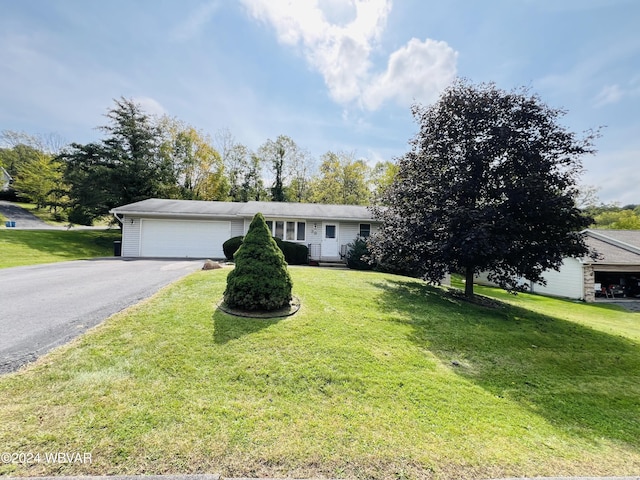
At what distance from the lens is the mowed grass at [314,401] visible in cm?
237

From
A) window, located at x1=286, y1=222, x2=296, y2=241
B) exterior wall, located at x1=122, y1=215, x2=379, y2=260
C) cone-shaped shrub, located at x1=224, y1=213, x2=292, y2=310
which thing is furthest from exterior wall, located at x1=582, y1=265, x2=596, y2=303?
cone-shaped shrub, located at x1=224, y1=213, x2=292, y2=310

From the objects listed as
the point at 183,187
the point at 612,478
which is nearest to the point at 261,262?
the point at 612,478

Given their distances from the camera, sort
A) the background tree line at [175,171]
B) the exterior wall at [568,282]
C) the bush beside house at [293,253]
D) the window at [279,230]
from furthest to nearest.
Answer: the background tree line at [175,171]
the window at [279,230]
the exterior wall at [568,282]
the bush beside house at [293,253]

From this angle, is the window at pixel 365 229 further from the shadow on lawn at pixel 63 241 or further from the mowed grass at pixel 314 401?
the shadow on lawn at pixel 63 241

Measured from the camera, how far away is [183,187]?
29.7 m

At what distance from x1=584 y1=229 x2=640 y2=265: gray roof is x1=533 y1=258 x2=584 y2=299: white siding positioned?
3.44 ft

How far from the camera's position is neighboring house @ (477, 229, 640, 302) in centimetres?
1528

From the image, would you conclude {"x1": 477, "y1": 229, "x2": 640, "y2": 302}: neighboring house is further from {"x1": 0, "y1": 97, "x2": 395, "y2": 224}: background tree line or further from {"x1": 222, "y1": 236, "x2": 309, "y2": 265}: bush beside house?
{"x1": 222, "y1": 236, "x2": 309, "y2": 265}: bush beside house

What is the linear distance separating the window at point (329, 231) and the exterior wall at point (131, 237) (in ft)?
36.7

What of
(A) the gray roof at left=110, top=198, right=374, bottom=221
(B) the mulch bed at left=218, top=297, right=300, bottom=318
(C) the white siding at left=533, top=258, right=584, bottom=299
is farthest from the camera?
(A) the gray roof at left=110, top=198, right=374, bottom=221

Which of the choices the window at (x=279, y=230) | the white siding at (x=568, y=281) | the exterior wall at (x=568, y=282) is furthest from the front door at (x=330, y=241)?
the white siding at (x=568, y=281)

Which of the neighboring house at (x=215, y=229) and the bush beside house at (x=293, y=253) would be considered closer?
the bush beside house at (x=293, y=253)

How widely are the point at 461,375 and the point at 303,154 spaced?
3293 cm

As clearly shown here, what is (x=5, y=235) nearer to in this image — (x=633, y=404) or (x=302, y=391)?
(x=302, y=391)
